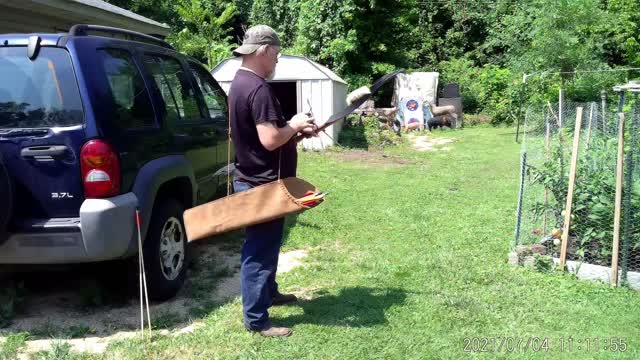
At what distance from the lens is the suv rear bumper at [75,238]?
133 inches

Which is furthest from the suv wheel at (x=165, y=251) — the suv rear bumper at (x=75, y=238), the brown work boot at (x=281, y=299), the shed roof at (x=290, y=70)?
the shed roof at (x=290, y=70)

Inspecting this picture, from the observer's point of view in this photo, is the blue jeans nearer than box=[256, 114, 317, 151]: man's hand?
No

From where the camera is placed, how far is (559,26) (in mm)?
14273

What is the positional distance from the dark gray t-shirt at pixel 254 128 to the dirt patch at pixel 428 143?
10795mm

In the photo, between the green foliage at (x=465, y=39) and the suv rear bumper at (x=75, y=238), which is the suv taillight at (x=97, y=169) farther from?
the green foliage at (x=465, y=39)

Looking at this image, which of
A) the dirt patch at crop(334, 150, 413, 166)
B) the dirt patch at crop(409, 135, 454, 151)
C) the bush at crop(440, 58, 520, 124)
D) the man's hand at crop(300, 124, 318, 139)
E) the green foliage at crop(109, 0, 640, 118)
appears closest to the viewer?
the man's hand at crop(300, 124, 318, 139)

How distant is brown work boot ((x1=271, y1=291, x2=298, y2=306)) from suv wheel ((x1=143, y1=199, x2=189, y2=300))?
2.65 ft

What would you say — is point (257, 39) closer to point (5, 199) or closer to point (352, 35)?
point (5, 199)

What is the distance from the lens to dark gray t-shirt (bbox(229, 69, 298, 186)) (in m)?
3.17

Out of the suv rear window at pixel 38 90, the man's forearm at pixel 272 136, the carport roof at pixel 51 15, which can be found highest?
the carport roof at pixel 51 15

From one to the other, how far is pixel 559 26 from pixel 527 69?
1589 mm

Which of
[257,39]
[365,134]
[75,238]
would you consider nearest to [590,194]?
[257,39]

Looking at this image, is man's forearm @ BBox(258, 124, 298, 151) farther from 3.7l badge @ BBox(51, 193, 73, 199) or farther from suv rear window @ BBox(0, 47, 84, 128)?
3.7l badge @ BBox(51, 193, 73, 199)

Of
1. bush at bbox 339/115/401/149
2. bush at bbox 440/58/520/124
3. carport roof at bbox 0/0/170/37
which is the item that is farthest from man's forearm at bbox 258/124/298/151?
bush at bbox 440/58/520/124
